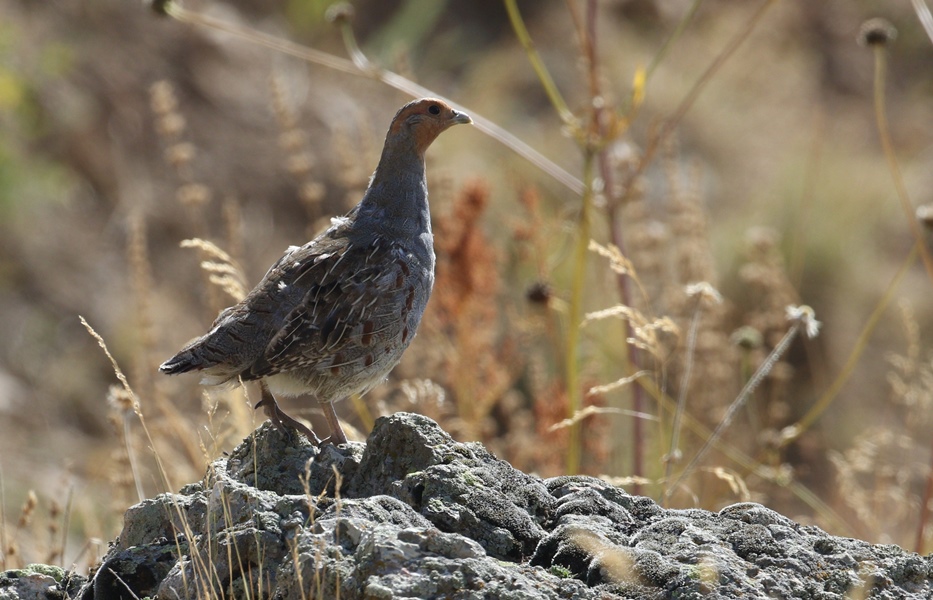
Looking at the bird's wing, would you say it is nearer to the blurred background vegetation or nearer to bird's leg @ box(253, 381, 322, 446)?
bird's leg @ box(253, 381, 322, 446)

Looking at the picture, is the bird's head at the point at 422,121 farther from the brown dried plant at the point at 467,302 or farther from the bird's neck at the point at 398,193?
the brown dried plant at the point at 467,302

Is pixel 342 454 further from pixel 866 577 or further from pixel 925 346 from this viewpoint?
pixel 925 346

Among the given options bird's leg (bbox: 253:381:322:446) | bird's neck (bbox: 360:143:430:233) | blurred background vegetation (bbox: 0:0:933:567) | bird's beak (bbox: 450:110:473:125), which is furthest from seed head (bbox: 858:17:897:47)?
bird's leg (bbox: 253:381:322:446)

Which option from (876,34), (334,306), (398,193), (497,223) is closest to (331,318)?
(334,306)

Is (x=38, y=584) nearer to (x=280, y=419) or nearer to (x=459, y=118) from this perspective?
(x=280, y=419)

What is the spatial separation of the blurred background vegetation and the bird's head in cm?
86

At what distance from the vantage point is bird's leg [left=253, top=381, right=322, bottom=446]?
3828 mm

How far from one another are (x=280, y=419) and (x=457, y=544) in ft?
4.50

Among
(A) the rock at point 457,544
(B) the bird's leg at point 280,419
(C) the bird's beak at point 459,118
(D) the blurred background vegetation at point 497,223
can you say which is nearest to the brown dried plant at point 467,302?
(D) the blurred background vegetation at point 497,223

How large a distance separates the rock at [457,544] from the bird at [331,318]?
0.77 meters

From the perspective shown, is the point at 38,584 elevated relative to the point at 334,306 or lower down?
lower down

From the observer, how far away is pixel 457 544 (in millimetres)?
2785

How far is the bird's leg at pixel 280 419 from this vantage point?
3828 millimetres

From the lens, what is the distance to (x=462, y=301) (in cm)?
670
